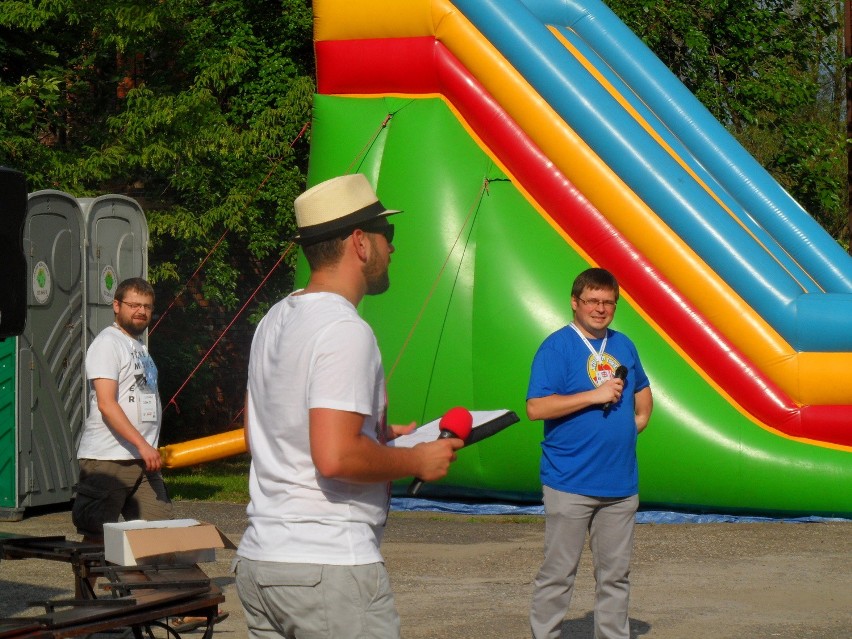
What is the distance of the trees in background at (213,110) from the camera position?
477 inches

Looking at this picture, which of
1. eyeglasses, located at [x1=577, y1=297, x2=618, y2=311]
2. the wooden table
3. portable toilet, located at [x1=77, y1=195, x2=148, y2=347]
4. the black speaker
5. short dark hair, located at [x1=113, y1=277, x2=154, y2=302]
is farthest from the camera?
portable toilet, located at [x1=77, y1=195, x2=148, y2=347]

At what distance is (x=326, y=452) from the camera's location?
2.75 metres

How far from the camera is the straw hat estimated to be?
2.96m

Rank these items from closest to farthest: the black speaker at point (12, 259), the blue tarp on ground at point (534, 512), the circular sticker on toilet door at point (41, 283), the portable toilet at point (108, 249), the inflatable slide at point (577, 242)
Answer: the black speaker at point (12, 259) → the inflatable slide at point (577, 242) → the blue tarp on ground at point (534, 512) → the circular sticker on toilet door at point (41, 283) → the portable toilet at point (108, 249)

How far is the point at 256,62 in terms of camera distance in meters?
14.3

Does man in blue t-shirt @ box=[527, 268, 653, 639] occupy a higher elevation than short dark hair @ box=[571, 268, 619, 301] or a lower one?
lower

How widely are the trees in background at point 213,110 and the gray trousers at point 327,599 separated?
365 inches

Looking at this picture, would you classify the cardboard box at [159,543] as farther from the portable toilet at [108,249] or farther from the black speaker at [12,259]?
the portable toilet at [108,249]

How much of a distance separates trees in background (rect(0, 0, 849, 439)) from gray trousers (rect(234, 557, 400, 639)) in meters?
9.27

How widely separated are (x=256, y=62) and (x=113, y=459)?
9.03m

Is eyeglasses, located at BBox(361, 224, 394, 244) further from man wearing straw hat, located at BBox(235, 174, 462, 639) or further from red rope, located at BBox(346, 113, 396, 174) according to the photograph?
red rope, located at BBox(346, 113, 396, 174)

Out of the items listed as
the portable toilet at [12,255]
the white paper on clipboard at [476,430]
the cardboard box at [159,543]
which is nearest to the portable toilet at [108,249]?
the cardboard box at [159,543]

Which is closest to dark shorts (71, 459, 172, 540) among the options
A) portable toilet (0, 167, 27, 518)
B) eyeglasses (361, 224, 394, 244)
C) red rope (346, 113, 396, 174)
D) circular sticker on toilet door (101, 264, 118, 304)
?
portable toilet (0, 167, 27, 518)

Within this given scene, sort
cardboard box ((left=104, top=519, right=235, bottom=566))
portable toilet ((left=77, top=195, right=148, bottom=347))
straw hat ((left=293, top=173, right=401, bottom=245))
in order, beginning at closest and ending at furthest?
straw hat ((left=293, top=173, right=401, bottom=245)) < cardboard box ((left=104, top=519, right=235, bottom=566)) < portable toilet ((left=77, top=195, right=148, bottom=347))
